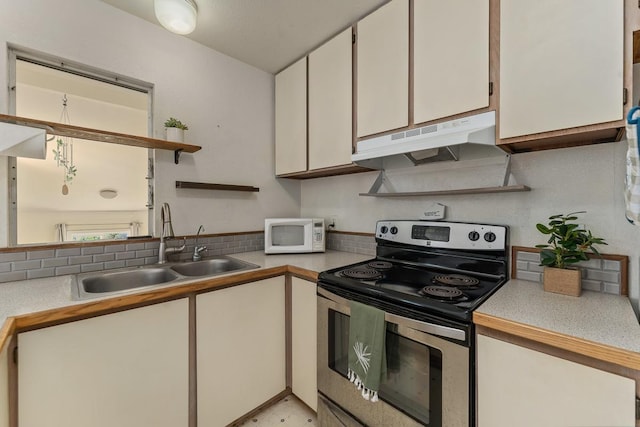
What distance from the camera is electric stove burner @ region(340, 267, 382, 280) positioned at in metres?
1.38

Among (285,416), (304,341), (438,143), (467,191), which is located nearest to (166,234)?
(304,341)

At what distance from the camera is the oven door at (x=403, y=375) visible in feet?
3.12

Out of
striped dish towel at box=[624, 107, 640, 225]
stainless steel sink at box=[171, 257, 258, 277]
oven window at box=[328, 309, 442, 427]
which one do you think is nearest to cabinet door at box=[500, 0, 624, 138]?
striped dish towel at box=[624, 107, 640, 225]

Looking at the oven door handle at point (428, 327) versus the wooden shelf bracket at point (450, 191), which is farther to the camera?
the wooden shelf bracket at point (450, 191)

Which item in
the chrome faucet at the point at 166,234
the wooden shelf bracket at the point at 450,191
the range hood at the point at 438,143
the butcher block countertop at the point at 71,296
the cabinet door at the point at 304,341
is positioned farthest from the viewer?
the chrome faucet at the point at 166,234

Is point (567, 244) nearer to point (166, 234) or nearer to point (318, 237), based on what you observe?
point (318, 237)

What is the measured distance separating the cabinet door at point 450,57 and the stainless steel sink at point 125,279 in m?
1.68

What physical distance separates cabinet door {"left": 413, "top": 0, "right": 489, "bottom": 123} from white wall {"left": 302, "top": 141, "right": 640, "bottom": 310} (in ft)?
1.36

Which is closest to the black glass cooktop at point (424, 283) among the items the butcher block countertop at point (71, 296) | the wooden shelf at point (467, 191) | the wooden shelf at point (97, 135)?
the butcher block countertop at point (71, 296)

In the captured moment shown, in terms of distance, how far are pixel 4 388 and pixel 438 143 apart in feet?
6.02

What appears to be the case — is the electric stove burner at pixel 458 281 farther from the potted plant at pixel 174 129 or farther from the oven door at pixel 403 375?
the potted plant at pixel 174 129

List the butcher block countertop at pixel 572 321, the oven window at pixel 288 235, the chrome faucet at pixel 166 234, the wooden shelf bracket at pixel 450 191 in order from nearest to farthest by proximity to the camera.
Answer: the butcher block countertop at pixel 572 321
the wooden shelf bracket at pixel 450 191
the chrome faucet at pixel 166 234
the oven window at pixel 288 235

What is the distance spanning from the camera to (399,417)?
3.67ft

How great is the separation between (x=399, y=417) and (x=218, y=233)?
1649 millimetres
